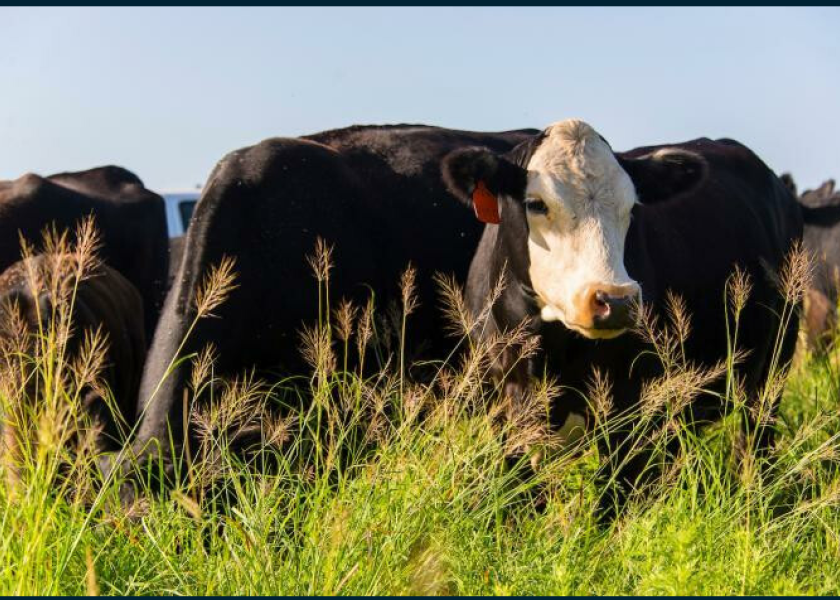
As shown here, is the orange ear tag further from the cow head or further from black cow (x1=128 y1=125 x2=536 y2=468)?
black cow (x1=128 y1=125 x2=536 y2=468)

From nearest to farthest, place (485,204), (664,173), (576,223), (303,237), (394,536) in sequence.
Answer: (394,536) → (576,223) → (485,204) → (664,173) → (303,237)

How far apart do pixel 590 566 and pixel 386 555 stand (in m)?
0.76

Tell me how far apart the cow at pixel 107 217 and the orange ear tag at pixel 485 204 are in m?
4.48

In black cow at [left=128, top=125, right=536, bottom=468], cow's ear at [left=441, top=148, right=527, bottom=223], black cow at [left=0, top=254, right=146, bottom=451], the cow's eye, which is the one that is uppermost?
cow's ear at [left=441, top=148, right=527, bottom=223]

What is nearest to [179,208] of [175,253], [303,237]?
[175,253]

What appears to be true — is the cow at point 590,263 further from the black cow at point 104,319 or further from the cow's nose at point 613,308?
the black cow at point 104,319

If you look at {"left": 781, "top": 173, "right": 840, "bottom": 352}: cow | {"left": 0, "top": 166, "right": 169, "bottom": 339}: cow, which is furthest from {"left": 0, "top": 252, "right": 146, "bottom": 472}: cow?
{"left": 781, "top": 173, "right": 840, "bottom": 352}: cow

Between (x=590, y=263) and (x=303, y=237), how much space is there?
2159 millimetres

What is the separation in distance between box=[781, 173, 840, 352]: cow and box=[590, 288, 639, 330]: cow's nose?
3.35 meters

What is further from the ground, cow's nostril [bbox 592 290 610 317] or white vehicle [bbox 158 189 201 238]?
cow's nostril [bbox 592 290 610 317]

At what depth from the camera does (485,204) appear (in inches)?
253

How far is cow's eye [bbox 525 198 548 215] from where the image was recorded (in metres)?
6.11

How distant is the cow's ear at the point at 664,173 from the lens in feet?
21.6

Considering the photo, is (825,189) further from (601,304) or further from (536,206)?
(601,304)
